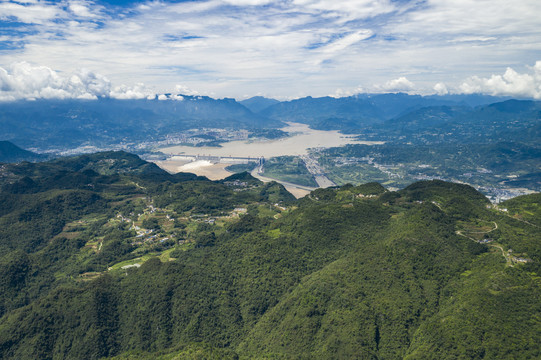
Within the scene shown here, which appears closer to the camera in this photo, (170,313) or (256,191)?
(170,313)

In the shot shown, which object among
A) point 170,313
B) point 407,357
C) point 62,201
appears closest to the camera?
point 407,357

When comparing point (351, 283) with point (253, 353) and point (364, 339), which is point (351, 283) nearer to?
point (364, 339)

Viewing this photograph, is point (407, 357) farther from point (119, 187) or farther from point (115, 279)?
point (119, 187)

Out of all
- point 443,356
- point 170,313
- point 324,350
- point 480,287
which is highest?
point 480,287

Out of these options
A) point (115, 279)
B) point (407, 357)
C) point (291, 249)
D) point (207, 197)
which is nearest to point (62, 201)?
point (207, 197)

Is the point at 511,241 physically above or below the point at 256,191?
above

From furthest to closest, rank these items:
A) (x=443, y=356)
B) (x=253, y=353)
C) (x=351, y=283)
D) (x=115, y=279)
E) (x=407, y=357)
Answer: (x=115, y=279), (x=351, y=283), (x=253, y=353), (x=407, y=357), (x=443, y=356)
